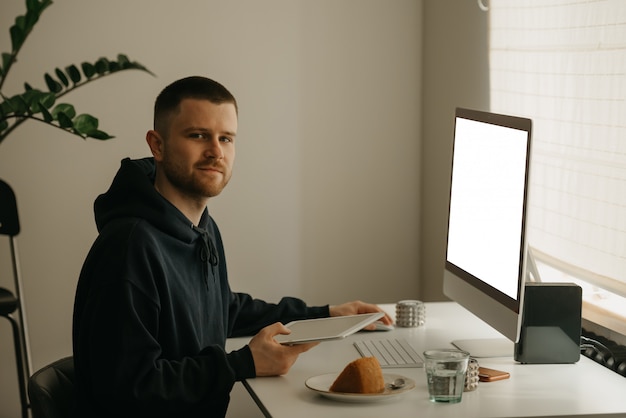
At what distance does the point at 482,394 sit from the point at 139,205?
2.51 feet

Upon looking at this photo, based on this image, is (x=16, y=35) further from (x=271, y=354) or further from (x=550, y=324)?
(x=550, y=324)

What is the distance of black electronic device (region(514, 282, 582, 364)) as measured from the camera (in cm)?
183

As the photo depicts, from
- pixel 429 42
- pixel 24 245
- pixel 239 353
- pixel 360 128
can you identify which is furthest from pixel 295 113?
pixel 239 353

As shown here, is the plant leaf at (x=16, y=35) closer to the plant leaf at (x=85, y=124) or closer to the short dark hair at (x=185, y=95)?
the plant leaf at (x=85, y=124)

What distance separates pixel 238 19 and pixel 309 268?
1022 millimetres

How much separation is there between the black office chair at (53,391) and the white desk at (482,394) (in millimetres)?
341

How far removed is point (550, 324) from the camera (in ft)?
6.03

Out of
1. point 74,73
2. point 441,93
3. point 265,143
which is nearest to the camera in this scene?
point 74,73

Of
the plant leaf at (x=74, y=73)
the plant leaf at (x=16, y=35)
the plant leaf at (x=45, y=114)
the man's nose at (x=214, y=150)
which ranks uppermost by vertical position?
the plant leaf at (x=16, y=35)

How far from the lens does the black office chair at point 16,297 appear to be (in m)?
3.15

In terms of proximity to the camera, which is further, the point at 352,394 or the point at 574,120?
Result: the point at 574,120

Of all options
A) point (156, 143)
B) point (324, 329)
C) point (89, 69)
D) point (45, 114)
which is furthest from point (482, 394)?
point (89, 69)

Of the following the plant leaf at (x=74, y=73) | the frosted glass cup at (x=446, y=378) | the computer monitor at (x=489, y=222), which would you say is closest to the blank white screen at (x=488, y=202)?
the computer monitor at (x=489, y=222)

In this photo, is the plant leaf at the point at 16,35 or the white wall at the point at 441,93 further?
the white wall at the point at 441,93
